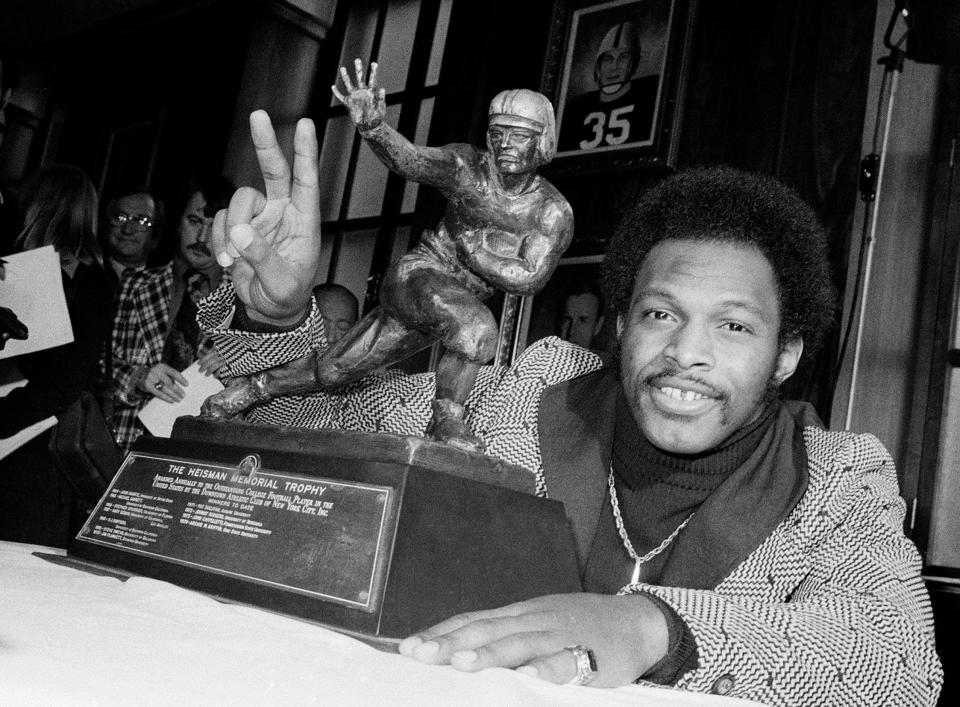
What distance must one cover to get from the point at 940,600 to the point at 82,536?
69.5 inches

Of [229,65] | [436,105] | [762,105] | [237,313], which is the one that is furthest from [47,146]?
[237,313]

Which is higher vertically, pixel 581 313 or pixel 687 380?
pixel 581 313

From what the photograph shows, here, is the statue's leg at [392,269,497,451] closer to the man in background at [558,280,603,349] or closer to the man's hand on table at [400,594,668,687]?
the man's hand on table at [400,594,668,687]

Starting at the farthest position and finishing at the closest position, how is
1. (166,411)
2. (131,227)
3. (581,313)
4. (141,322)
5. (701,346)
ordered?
(581,313), (131,227), (141,322), (166,411), (701,346)

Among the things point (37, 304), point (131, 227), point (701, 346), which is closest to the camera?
point (701, 346)

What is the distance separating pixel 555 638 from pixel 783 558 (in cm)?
43

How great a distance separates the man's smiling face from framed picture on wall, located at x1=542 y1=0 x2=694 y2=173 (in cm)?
169

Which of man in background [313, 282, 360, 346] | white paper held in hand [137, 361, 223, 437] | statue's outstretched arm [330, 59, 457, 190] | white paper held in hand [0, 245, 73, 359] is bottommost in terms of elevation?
white paper held in hand [137, 361, 223, 437]

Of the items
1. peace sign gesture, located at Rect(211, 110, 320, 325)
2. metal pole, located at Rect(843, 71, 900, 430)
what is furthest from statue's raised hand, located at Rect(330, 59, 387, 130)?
metal pole, located at Rect(843, 71, 900, 430)

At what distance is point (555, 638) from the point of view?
71cm

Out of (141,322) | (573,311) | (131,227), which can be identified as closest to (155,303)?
(141,322)

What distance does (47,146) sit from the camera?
657 centimetres

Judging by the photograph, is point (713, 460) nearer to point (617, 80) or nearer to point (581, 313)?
point (581, 313)

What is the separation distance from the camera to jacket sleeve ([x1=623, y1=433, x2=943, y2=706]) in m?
0.81
